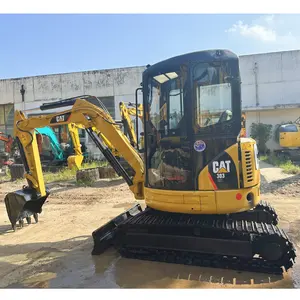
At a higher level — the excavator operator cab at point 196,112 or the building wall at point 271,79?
the building wall at point 271,79

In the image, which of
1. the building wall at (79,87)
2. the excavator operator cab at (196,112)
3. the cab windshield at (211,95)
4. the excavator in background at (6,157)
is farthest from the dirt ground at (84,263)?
the building wall at (79,87)

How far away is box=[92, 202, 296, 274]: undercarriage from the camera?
12.8 feet

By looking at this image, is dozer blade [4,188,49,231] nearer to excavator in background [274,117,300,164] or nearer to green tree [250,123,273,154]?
excavator in background [274,117,300,164]

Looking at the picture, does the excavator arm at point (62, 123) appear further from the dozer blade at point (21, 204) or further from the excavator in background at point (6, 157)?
the excavator in background at point (6, 157)

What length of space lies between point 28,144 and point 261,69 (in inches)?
807

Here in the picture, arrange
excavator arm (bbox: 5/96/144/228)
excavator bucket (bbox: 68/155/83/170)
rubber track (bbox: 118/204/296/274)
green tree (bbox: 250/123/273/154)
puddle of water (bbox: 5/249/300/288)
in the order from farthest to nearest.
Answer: green tree (bbox: 250/123/273/154) < excavator bucket (bbox: 68/155/83/170) < excavator arm (bbox: 5/96/144/228) < rubber track (bbox: 118/204/296/274) < puddle of water (bbox: 5/249/300/288)

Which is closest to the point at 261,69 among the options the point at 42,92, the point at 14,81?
the point at 42,92

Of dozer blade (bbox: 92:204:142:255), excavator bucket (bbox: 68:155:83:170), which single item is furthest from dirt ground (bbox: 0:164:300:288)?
excavator bucket (bbox: 68:155:83:170)

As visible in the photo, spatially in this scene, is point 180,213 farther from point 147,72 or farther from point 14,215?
point 14,215

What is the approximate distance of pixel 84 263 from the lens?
455cm

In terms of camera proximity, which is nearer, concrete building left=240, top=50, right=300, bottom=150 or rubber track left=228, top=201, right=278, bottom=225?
rubber track left=228, top=201, right=278, bottom=225

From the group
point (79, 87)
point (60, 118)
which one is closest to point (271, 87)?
point (79, 87)

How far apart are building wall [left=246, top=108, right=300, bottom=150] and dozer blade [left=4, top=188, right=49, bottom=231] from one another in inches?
787

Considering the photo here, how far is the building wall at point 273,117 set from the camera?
74.7 feet
